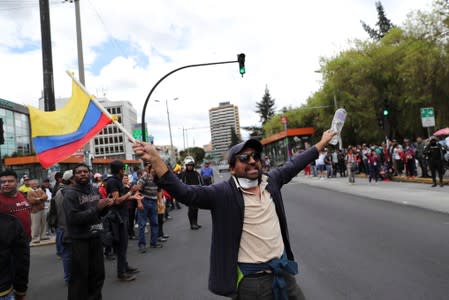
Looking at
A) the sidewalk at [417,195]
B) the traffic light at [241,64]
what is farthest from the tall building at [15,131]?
the sidewalk at [417,195]

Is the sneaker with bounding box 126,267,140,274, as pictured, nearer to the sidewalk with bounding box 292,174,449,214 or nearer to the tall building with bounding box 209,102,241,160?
the sidewalk with bounding box 292,174,449,214

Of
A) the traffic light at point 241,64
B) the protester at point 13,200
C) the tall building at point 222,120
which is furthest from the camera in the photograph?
the tall building at point 222,120

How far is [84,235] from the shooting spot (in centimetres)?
455

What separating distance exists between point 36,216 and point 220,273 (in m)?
9.57

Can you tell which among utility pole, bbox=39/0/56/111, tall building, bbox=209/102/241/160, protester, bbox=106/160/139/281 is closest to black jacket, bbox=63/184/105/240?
protester, bbox=106/160/139/281

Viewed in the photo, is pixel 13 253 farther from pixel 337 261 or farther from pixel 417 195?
pixel 417 195

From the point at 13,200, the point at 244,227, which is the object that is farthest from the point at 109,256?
the point at 244,227

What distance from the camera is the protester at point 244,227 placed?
99.7 inches

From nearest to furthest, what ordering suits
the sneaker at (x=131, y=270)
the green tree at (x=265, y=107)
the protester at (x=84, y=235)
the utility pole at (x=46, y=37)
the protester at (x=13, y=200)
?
1. the protester at (x=13, y=200)
2. the protester at (x=84, y=235)
3. the sneaker at (x=131, y=270)
4. the utility pole at (x=46, y=37)
5. the green tree at (x=265, y=107)

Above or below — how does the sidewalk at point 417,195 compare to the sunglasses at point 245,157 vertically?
below

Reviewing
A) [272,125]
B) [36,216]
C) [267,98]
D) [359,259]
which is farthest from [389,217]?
[267,98]

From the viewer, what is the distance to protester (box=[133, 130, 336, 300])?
2.53 metres

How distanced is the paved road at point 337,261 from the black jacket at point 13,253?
182 centimetres

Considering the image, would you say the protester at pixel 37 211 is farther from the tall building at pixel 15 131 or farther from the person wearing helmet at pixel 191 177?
the tall building at pixel 15 131
